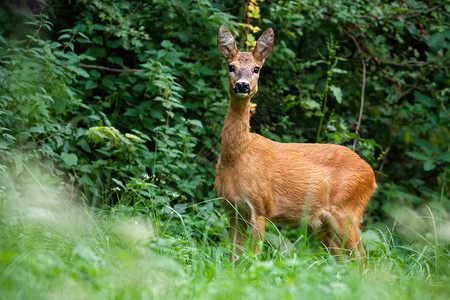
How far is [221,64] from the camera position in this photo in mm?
6082

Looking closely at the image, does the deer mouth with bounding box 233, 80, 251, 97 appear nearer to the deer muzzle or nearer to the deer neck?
the deer muzzle

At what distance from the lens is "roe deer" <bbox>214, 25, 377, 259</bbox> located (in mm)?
4539

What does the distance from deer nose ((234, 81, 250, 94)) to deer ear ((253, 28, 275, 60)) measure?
1.53 feet

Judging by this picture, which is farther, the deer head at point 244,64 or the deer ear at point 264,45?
the deer ear at point 264,45

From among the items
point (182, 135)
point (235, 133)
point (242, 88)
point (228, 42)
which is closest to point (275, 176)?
point (235, 133)

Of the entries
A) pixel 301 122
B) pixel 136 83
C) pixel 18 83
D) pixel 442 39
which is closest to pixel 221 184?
pixel 18 83

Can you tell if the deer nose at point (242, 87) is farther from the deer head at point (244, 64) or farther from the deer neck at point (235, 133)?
the deer neck at point (235, 133)

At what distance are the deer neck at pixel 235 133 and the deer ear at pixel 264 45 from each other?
47cm

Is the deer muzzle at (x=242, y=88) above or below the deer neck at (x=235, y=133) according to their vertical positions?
above

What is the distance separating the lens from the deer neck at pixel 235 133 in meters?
4.55

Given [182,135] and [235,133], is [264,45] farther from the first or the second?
[182,135]

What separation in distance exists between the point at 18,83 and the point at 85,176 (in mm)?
970

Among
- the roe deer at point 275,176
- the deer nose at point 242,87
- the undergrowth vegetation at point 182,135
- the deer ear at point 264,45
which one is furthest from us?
the deer ear at point 264,45

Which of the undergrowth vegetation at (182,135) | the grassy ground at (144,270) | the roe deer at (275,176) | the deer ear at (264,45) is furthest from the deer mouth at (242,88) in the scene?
the grassy ground at (144,270)
